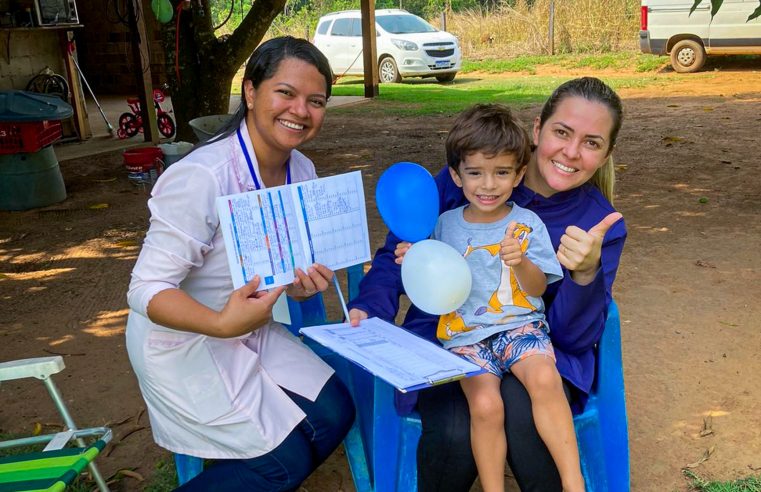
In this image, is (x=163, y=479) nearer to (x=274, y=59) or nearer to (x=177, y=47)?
(x=274, y=59)

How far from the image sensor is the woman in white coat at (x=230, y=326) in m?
2.03

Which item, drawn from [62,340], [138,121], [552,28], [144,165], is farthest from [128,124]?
[552,28]

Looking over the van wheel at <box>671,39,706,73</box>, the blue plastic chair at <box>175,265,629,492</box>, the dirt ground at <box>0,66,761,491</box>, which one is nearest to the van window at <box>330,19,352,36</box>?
the van wheel at <box>671,39,706,73</box>

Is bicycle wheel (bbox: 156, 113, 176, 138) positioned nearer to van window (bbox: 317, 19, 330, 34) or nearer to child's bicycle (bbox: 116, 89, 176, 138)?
child's bicycle (bbox: 116, 89, 176, 138)

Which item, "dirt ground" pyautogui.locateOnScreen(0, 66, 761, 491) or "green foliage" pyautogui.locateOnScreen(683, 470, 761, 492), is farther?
"dirt ground" pyautogui.locateOnScreen(0, 66, 761, 491)

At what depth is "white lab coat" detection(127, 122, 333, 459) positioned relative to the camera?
204 cm

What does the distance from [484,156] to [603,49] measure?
16.0 meters

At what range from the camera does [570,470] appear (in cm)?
191

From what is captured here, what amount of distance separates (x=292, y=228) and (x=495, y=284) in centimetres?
65

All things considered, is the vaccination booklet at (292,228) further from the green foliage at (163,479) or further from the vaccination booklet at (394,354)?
the green foliage at (163,479)

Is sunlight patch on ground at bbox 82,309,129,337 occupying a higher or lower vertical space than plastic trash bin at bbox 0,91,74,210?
lower

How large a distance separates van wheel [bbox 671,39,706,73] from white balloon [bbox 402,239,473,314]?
13002 mm

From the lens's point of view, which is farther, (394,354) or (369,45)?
(369,45)

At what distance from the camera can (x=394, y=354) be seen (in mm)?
1973
